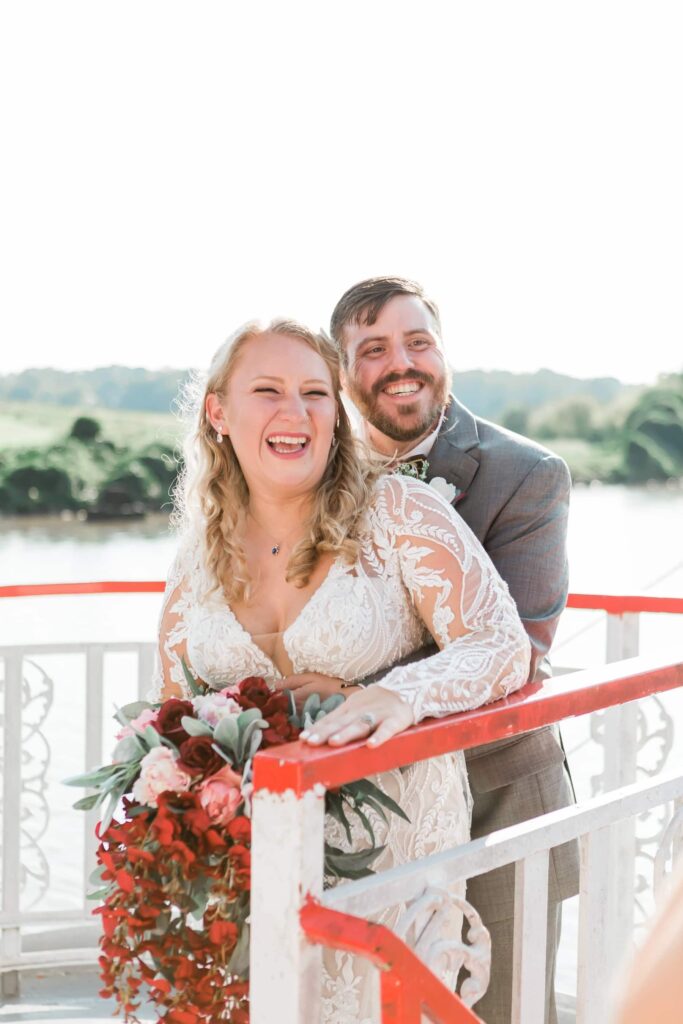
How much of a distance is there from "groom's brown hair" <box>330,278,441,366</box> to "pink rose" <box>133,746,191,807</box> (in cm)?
130

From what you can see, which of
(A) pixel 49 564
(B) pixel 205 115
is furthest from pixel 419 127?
(A) pixel 49 564

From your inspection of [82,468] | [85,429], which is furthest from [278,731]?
[82,468]

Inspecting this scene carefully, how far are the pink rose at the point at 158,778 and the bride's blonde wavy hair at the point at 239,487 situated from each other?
0.63 meters

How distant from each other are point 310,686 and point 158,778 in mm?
488

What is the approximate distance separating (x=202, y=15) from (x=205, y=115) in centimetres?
341

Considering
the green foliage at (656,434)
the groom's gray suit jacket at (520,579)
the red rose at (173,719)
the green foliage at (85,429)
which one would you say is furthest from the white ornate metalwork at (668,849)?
the green foliage at (656,434)

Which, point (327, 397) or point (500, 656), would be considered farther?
point (327, 397)

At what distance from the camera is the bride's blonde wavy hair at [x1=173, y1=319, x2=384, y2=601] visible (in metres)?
2.39

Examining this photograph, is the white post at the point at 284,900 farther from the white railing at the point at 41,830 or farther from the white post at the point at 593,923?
the white railing at the point at 41,830

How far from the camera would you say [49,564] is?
113 ft

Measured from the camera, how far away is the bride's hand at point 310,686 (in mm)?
2240

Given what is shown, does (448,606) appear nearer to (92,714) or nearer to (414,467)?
(414,467)

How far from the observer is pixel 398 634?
91.7 inches

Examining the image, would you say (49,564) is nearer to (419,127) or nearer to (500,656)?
(419,127)
